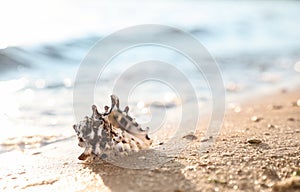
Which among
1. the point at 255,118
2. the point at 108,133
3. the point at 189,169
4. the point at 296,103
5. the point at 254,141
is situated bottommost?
the point at 189,169

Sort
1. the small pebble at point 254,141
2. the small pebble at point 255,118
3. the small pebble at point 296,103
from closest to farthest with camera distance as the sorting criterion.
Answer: the small pebble at point 254,141 < the small pebble at point 255,118 < the small pebble at point 296,103

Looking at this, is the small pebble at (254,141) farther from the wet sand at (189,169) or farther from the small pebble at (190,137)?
the small pebble at (190,137)

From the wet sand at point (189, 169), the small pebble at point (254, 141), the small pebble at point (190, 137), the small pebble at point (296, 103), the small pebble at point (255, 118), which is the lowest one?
the wet sand at point (189, 169)

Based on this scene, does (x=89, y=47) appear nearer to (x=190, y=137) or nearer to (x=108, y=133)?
(x=190, y=137)

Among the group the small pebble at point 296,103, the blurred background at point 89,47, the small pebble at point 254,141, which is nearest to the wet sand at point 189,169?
the small pebble at point 254,141

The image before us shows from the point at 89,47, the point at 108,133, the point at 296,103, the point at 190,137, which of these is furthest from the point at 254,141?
the point at 89,47

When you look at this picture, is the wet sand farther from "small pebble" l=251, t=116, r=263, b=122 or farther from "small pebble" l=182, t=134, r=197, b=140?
"small pebble" l=251, t=116, r=263, b=122

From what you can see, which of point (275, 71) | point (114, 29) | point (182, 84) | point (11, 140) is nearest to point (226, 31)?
point (114, 29)
